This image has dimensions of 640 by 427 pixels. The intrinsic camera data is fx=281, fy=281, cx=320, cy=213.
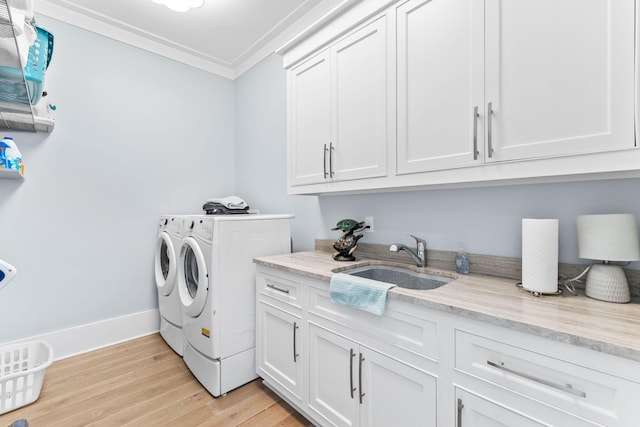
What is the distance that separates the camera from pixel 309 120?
6.45 feet

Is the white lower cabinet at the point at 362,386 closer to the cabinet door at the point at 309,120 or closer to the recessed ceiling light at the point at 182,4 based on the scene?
the cabinet door at the point at 309,120

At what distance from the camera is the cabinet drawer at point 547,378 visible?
0.72 metres

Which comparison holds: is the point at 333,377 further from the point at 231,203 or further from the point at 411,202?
the point at 231,203

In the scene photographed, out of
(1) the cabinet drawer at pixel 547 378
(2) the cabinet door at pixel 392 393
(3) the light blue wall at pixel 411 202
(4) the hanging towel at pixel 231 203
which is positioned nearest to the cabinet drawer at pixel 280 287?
(2) the cabinet door at pixel 392 393

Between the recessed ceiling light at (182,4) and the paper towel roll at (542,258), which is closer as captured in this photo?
the paper towel roll at (542,258)

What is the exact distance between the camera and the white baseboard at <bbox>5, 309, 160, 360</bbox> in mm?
2309

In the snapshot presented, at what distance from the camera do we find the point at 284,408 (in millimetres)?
1749

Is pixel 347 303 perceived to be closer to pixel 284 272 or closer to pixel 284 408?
pixel 284 272

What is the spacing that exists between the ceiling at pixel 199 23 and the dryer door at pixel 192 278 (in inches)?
76.0

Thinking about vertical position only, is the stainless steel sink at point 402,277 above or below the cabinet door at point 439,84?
below

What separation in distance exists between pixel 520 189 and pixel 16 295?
3.49m

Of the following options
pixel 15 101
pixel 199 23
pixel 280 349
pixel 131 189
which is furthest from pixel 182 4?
pixel 280 349

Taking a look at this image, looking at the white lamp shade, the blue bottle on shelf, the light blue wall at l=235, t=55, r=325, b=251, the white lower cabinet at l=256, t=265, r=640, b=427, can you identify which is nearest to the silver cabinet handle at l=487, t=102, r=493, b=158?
the white lamp shade

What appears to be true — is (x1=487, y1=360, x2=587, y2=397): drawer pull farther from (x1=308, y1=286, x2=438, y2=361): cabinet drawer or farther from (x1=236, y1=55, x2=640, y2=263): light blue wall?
(x1=236, y1=55, x2=640, y2=263): light blue wall
